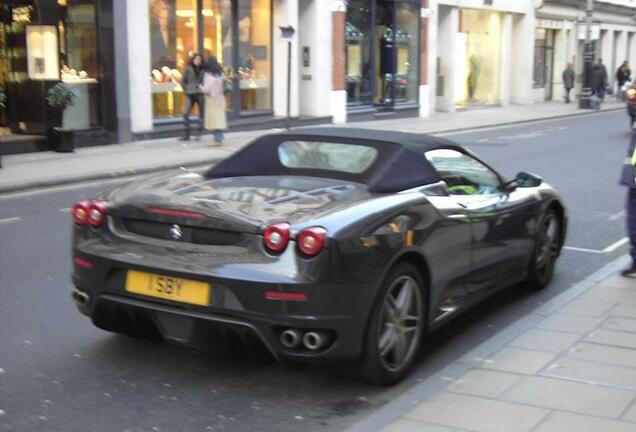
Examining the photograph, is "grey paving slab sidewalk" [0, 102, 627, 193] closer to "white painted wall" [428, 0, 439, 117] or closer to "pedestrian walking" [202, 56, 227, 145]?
"pedestrian walking" [202, 56, 227, 145]

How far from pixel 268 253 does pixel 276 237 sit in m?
0.10

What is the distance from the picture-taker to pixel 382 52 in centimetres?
2747

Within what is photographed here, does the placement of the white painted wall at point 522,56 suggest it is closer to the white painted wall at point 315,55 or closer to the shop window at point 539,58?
the shop window at point 539,58

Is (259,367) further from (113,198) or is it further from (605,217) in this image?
(605,217)

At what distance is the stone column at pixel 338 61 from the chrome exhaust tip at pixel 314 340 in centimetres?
2070

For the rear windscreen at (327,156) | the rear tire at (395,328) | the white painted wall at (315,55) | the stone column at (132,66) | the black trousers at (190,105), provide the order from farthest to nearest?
the white painted wall at (315,55), the black trousers at (190,105), the stone column at (132,66), the rear windscreen at (327,156), the rear tire at (395,328)

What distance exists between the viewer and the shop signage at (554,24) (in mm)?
→ 38656

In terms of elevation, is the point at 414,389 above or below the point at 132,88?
below

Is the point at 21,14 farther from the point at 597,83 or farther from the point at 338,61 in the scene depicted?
the point at 597,83

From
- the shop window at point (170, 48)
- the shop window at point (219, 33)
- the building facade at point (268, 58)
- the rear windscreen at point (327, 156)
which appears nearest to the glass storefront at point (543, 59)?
the building facade at point (268, 58)

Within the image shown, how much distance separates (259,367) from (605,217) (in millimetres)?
6771

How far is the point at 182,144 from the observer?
1825 cm

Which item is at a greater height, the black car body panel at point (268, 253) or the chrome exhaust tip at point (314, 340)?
the black car body panel at point (268, 253)

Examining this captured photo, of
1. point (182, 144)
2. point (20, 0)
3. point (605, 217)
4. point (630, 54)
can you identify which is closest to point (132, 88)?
point (182, 144)
